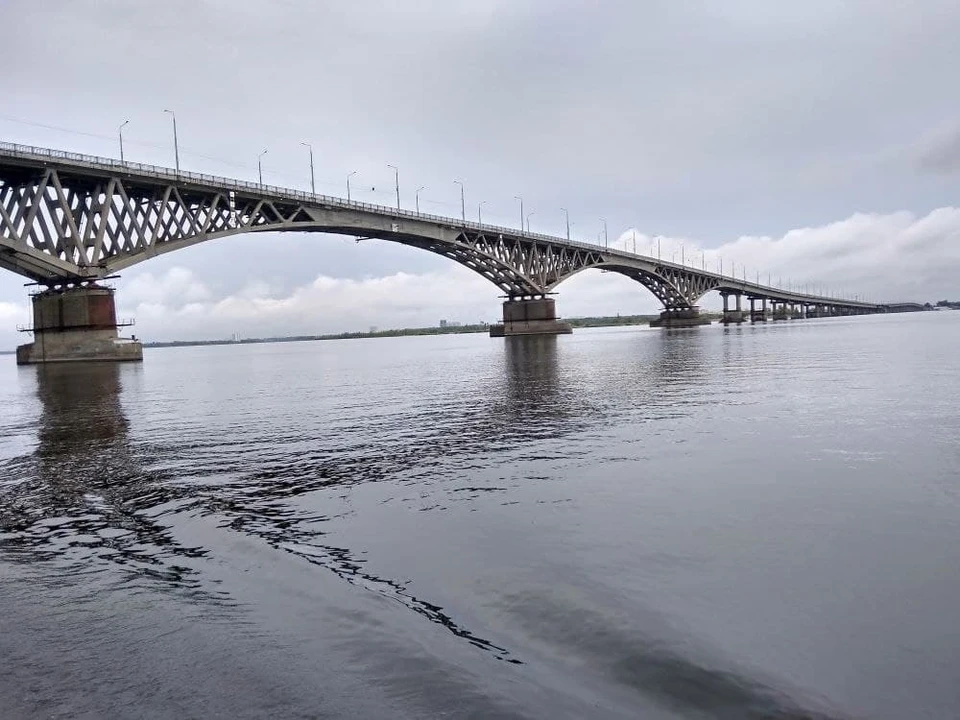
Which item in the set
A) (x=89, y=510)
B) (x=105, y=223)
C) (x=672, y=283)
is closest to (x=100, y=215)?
(x=105, y=223)

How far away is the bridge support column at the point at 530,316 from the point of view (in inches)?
4641

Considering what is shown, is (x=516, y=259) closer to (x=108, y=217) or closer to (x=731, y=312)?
(x=108, y=217)

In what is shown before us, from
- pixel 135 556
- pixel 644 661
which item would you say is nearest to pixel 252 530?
pixel 135 556

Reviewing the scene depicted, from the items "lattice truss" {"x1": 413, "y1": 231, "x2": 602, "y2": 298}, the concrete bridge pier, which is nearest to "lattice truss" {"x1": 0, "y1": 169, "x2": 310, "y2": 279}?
"lattice truss" {"x1": 413, "y1": 231, "x2": 602, "y2": 298}

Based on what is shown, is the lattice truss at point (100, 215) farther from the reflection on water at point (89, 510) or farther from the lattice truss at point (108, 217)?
the reflection on water at point (89, 510)

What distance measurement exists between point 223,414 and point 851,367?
27.3m

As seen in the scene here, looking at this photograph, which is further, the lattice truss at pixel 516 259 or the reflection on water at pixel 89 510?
the lattice truss at pixel 516 259

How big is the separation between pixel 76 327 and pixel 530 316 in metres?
72.3

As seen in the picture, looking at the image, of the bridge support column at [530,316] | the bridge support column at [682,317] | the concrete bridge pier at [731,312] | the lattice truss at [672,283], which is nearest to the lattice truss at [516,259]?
the bridge support column at [530,316]

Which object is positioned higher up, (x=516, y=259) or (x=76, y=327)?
(x=516, y=259)

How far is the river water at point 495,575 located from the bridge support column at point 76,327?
57257 mm

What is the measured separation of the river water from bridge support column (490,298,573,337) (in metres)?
103

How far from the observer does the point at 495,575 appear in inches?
253

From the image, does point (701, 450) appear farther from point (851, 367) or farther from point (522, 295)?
point (522, 295)
